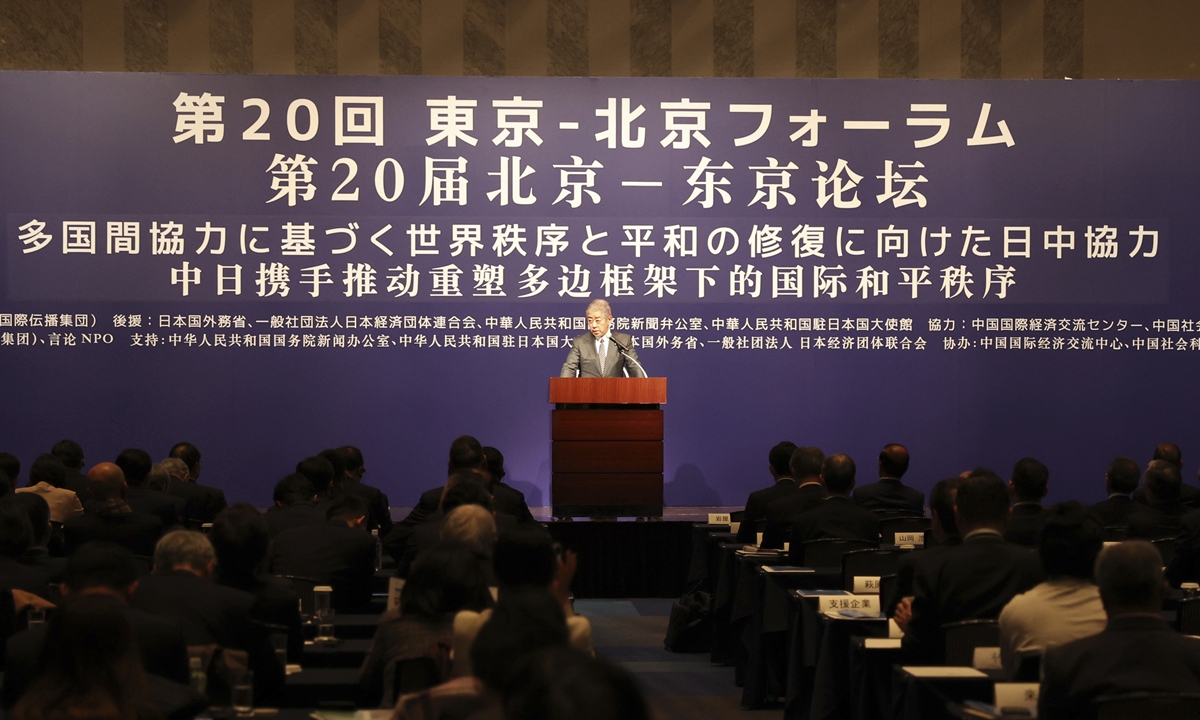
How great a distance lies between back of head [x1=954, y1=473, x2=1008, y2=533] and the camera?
12.2ft

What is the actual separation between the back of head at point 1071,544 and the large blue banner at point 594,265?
6517 millimetres

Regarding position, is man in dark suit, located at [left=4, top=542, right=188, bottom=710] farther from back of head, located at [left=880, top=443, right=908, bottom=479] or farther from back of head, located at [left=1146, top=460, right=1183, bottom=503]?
back of head, located at [left=1146, top=460, right=1183, bottom=503]

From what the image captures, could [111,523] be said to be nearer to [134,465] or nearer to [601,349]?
[134,465]

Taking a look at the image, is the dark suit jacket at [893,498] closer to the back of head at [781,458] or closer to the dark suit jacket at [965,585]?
the back of head at [781,458]

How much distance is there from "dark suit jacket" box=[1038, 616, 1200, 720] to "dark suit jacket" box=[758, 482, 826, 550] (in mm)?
3306

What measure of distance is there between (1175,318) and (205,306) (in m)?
7.38

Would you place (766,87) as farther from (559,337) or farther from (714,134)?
(559,337)

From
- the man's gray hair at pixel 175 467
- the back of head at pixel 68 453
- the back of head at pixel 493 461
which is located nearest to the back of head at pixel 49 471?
the man's gray hair at pixel 175 467

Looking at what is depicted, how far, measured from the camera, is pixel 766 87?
976 cm

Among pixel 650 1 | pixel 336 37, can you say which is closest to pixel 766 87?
pixel 650 1

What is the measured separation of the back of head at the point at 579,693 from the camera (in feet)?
4.09

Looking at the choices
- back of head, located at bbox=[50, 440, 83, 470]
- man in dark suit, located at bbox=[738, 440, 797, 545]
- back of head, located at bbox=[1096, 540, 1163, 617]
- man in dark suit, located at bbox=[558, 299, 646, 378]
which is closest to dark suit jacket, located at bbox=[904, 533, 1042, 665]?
back of head, located at bbox=[1096, 540, 1163, 617]

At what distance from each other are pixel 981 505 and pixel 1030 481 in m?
1.40

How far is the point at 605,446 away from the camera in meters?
7.87
